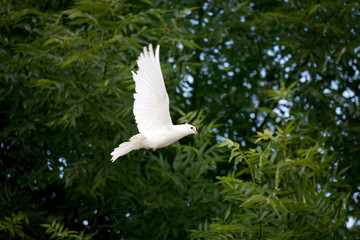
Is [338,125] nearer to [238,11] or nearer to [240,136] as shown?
[240,136]

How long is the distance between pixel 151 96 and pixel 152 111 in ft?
0.33

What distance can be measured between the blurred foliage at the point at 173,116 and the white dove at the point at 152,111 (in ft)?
2.05

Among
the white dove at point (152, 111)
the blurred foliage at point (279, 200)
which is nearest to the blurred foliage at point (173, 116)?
the blurred foliage at point (279, 200)

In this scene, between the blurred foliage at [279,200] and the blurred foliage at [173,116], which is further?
the blurred foliage at [173,116]

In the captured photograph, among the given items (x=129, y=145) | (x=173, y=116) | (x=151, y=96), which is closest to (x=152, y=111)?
(x=151, y=96)

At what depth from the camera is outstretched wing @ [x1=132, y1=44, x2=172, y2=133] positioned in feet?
11.4

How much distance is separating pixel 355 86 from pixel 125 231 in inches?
107

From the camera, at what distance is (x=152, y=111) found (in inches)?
140

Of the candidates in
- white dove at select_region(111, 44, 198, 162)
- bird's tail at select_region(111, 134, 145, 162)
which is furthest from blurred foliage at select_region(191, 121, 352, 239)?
bird's tail at select_region(111, 134, 145, 162)

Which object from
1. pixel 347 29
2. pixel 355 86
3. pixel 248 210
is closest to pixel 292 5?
pixel 347 29

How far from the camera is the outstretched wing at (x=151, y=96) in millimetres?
3488

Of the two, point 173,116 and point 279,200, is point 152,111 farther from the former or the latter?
point 173,116

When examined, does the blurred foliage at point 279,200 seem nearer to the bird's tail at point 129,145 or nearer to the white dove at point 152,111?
the white dove at point 152,111

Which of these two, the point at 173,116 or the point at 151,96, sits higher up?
the point at 151,96
